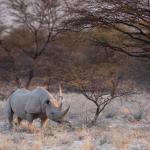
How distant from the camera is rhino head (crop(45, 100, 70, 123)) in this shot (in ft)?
51.8

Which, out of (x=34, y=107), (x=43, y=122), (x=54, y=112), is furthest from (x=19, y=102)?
(x=54, y=112)

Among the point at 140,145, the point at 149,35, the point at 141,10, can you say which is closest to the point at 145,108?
the point at 149,35

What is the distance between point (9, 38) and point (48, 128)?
1775 centimetres

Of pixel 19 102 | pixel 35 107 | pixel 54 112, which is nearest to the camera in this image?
pixel 54 112

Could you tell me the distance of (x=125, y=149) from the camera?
11.9 meters

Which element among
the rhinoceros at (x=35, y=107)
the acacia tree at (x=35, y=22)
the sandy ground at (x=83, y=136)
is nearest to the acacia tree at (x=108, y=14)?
the rhinoceros at (x=35, y=107)

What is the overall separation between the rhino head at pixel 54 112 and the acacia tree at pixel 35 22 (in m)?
14.4

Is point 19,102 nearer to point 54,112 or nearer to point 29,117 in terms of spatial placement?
point 29,117

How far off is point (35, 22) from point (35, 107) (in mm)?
15986

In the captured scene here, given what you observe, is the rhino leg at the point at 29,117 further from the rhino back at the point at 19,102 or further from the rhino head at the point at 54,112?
the rhino head at the point at 54,112

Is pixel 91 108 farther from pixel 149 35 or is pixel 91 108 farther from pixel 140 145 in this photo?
pixel 140 145

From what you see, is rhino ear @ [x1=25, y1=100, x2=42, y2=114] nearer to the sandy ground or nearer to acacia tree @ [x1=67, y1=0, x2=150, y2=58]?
the sandy ground

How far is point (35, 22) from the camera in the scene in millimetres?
31922

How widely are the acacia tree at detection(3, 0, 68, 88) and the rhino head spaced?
14.4m
